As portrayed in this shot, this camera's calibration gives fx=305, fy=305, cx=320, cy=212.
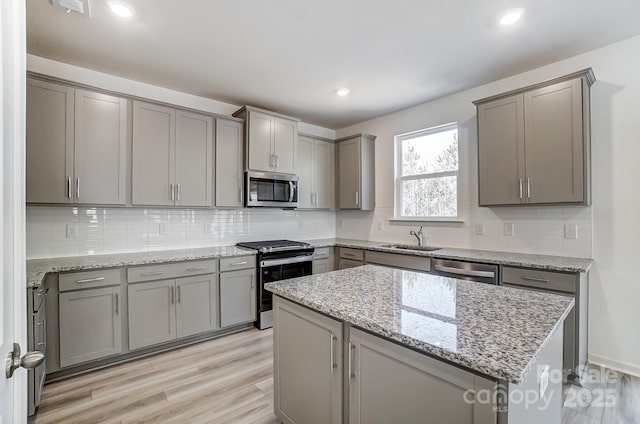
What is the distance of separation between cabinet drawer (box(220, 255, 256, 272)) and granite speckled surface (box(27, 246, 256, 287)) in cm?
6

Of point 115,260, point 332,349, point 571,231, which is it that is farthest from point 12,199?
point 571,231

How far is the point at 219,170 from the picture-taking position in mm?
3447

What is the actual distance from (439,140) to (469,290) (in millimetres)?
2591

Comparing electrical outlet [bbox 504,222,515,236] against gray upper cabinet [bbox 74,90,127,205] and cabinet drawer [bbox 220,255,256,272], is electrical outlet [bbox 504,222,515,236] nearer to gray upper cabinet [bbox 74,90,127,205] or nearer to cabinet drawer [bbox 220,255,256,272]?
cabinet drawer [bbox 220,255,256,272]

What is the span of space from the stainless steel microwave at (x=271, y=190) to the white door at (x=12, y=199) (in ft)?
9.15

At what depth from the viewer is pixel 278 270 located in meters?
3.57

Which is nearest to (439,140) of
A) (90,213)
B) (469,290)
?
(469,290)

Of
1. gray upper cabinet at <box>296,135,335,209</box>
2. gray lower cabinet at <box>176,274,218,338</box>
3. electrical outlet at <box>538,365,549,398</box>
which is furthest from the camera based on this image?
gray upper cabinet at <box>296,135,335,209</box>

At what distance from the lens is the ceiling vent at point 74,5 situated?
196cm

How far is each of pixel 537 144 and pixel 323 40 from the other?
2.03 m

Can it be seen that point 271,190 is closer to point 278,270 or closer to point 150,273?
point 278,270

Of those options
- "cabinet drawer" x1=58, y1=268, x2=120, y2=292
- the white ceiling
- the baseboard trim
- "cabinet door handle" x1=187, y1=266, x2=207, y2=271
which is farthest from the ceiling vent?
the baseboard trim

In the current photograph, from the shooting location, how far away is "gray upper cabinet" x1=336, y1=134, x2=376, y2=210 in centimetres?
433

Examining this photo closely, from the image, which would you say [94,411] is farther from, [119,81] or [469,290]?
[119,81]
